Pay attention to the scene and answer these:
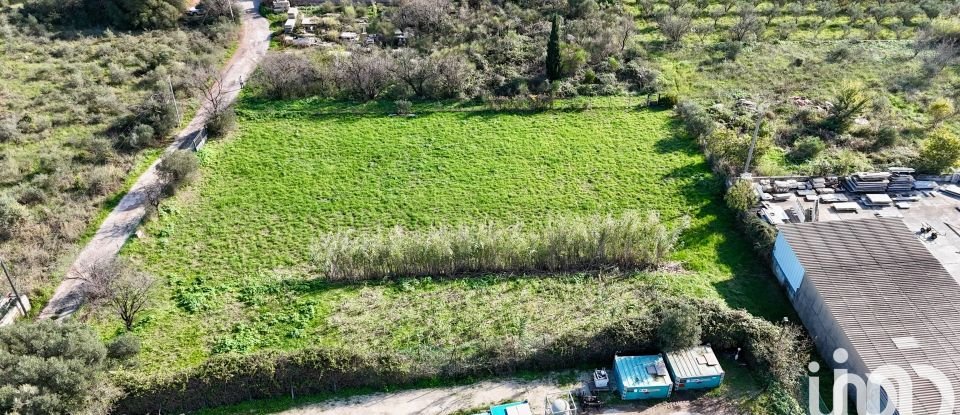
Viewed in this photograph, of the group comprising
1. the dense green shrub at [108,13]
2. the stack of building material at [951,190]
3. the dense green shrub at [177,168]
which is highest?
the dense green shrub at [108,13]

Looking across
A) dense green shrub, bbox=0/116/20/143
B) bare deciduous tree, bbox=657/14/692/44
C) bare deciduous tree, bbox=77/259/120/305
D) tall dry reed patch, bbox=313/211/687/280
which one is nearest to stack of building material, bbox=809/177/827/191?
tall dry reed patch, bbox=313/211/687/280

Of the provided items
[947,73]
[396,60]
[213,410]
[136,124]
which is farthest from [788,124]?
[136,124]

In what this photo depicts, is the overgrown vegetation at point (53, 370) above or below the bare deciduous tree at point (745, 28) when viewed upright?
below

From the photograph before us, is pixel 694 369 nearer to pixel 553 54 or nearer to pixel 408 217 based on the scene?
pixel 408 217

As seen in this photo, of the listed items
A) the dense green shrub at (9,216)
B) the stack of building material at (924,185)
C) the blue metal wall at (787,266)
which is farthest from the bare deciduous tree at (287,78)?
the stack of building material at (924,185)

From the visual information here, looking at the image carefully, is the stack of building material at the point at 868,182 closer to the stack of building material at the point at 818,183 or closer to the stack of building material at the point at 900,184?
the stack of building material at the point at 900,184

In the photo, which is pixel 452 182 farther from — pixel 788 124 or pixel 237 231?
pixel 788 124

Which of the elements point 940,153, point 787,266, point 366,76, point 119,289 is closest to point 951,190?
point 940,153
